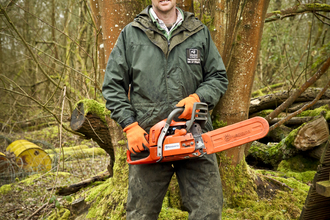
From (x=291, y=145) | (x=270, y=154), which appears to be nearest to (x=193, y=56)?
(x=291, y=145)

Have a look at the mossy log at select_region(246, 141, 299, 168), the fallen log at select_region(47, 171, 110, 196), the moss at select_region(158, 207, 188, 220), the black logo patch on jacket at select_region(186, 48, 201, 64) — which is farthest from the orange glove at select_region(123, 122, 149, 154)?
the mossy log at select_region(246, 141, 299, 168)

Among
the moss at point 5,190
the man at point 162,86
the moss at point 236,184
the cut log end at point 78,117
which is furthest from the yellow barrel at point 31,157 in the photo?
the man at point 162,86

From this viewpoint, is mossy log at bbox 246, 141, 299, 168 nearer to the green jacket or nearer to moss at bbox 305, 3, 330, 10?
moss at bbox 305, 3, 330, 10

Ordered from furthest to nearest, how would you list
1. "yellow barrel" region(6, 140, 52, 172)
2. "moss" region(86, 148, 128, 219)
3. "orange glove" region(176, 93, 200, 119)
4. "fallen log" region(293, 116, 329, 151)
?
"yellow barrel" region(6, 140, 52, 172), "fallen log" region(293, 116, 329, 151), "moss" region(86, 148, 128, 219), "orange glove" region(176, 93, 200, 119)

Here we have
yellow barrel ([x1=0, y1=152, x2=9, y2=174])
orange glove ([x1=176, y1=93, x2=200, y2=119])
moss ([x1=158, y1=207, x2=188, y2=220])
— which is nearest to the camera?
orange glove ([x1=176, y1=93, x2=200, y2=119])

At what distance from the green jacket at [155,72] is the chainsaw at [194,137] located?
0.67ft

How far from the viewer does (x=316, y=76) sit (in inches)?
135

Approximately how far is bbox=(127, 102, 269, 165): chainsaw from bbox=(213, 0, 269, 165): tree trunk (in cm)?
133

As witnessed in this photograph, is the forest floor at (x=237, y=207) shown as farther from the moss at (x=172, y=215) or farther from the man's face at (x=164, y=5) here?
the man's face at (x=164, y=5)

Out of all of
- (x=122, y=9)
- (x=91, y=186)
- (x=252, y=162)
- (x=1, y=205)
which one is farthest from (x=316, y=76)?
(x=1, y=205)

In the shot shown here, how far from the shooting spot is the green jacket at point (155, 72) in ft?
6.61

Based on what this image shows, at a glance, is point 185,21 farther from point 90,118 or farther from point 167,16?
point 90,118

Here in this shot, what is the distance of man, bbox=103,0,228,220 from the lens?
2014 millimetres

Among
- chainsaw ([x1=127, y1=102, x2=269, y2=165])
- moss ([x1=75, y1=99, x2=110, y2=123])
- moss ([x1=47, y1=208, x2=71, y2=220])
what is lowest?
moss ([x1=47, y1=208, x2=71, y2=220])
